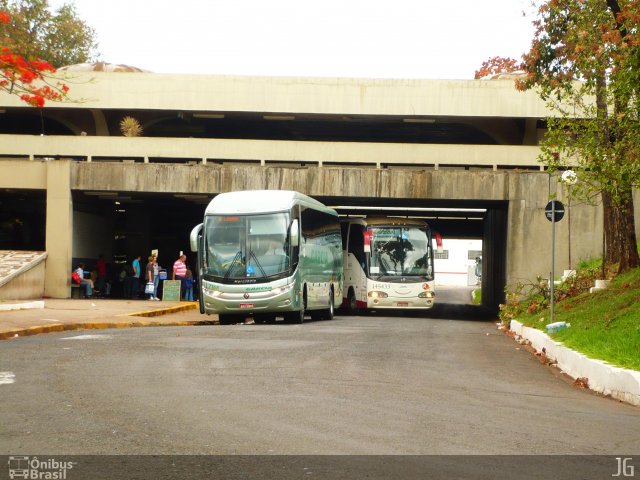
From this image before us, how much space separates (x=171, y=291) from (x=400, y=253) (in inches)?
327

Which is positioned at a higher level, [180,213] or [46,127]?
[46,127]

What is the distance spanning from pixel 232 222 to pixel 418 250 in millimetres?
11293

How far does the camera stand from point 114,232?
47.4 m

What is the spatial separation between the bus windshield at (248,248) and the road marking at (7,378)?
1340cm

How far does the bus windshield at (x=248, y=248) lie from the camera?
2530cm

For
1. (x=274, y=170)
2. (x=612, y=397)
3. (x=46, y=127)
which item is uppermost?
(x=46, y=127)

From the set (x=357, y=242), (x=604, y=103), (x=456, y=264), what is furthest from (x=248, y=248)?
(x=456, y=264)

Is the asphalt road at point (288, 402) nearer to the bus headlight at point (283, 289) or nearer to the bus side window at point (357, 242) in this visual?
the bus headlight at point (283, 289)

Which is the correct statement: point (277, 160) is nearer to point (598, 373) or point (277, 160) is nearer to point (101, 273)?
point (101, 273)

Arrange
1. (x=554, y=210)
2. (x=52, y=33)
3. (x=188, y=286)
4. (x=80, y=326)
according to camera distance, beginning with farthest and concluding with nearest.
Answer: (x=52, y=33), (x=188, y=286), (x=80, y=326), (x=554, y=210)

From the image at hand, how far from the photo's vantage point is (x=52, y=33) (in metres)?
62.2

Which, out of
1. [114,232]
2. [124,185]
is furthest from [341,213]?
[124,185]

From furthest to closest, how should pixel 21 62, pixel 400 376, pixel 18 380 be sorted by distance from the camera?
pixel 21 62 → pixel 400 376 → pixel 18 380

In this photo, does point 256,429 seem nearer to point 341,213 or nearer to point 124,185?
point 124,185
